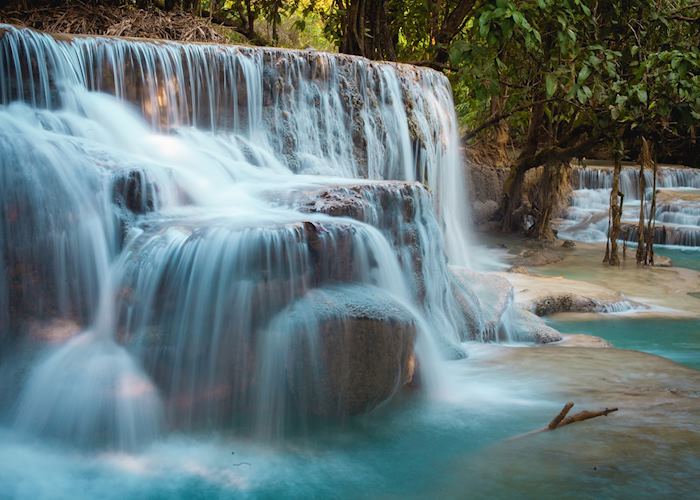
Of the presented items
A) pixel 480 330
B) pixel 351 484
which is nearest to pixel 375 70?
pixel 480 330

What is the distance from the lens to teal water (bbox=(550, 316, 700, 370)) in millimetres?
7613

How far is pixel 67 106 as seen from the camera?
6.84 m

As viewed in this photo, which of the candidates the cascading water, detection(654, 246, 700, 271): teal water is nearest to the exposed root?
the cascading water

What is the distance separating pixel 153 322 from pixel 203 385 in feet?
1.77

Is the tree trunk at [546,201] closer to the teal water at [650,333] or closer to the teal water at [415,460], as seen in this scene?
the teal water at [650,333]

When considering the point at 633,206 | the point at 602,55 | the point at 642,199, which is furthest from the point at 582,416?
the point at 633,206

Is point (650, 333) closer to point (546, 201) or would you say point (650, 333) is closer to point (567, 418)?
point (567, 418)

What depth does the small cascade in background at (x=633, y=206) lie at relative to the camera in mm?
15156

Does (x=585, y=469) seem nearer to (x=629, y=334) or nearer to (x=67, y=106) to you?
(x=629, y=334)

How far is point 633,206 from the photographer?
55.4 feet

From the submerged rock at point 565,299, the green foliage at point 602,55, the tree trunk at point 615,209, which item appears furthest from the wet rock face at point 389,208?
the tree trunk at point 615,209

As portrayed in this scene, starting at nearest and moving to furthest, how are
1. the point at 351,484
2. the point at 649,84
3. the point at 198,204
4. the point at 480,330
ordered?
the point at 351,484
the point at 198,204
the point at 480,330
the point at 649,84

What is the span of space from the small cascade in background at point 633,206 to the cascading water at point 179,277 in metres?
9.56

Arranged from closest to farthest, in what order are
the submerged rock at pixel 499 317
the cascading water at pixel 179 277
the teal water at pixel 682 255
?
the cascading water at pixel 179 277
the submerged rock at pixel 499 317
the teal water at pixel 682 255
